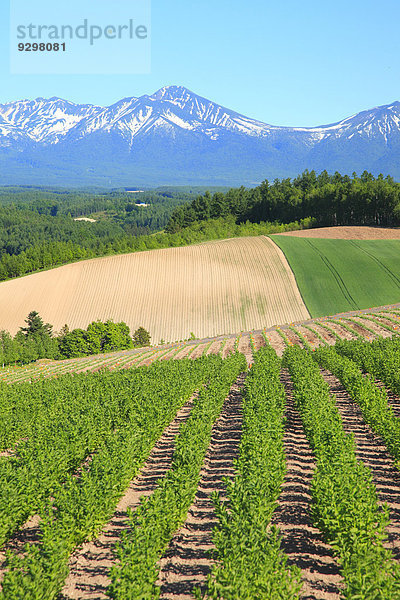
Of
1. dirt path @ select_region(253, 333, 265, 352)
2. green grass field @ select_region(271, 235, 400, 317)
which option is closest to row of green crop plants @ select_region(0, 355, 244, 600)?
dirt path @ select_region(253, 333, 265, 352)

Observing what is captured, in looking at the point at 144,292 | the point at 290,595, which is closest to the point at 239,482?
the point at 290,595

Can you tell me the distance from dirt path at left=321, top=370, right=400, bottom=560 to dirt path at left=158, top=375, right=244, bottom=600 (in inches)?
227

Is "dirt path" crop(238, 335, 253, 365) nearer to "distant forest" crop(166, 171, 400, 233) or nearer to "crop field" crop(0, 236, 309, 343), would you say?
"crop field" crop(0, 236, 309, 343)

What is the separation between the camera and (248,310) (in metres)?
72.7

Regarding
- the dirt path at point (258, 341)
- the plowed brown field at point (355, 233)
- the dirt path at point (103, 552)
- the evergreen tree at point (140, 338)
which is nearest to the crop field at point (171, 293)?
the evergreen tree at point (140, 338)

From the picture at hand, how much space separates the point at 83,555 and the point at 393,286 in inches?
2892

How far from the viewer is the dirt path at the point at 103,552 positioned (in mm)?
12852

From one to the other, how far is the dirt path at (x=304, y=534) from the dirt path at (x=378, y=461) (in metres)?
2.10

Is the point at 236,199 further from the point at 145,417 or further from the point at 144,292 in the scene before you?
the point at 145,417

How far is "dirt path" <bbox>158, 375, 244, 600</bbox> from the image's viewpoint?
12.9 metres

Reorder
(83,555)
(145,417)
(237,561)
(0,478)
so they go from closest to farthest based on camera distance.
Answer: (237,561), (83,555), (0,478), (145,417)

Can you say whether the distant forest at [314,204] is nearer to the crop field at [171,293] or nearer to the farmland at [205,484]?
the crop field at [171,293]

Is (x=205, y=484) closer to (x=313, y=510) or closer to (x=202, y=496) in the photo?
(x=202, y=496)

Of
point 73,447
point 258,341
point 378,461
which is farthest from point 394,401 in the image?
point 258,341
